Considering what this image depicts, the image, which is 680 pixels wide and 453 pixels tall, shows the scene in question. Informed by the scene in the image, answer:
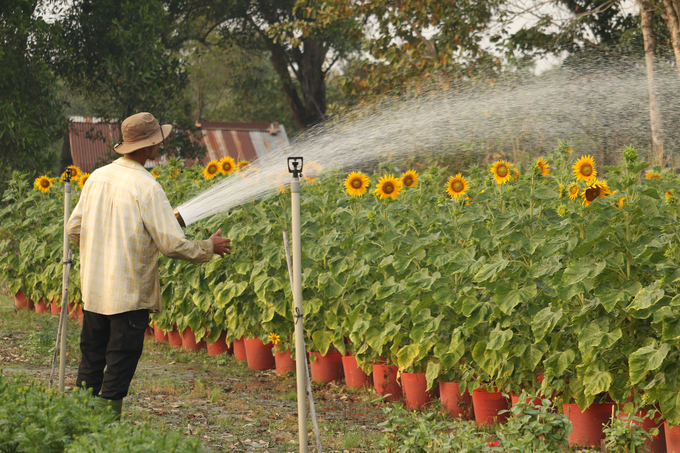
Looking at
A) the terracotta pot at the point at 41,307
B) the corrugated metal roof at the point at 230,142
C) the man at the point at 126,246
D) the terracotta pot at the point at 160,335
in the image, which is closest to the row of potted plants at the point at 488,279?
the terracotta pot at the point at 160,335

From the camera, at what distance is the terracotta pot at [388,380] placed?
4.81 meters

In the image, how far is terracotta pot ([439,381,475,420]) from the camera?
440cm

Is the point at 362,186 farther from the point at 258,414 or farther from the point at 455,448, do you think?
the point at 455,448

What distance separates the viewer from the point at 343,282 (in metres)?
5.09

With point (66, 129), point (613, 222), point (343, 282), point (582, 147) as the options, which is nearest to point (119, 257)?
point (343, 282)

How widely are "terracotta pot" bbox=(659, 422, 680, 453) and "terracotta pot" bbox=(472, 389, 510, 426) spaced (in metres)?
0.88

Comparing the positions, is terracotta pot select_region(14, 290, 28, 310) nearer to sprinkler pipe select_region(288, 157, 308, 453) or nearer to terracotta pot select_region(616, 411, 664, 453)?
sprinkler pipe select_region(288, 157, 308, 453)

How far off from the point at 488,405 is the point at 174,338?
11.6ft

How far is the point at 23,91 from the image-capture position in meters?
11.7

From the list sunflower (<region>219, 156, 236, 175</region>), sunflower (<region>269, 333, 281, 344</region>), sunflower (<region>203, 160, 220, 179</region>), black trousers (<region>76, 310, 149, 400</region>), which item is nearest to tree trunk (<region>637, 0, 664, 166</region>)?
sunflower (<region>219, 156, 236, 175</region>)

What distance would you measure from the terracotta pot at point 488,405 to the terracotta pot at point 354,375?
1.01 m

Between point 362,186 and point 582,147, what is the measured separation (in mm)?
6638

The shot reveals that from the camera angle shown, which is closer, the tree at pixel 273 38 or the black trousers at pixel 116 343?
the black trousers at pixel 116 343

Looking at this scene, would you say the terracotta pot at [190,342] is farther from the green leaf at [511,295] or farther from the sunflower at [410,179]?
the green leaf at [511,295]
